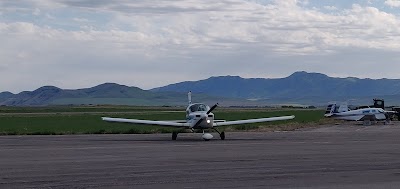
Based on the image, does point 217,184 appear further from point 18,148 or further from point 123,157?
point 18,148

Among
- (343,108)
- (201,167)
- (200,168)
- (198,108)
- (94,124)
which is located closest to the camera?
(200,168)

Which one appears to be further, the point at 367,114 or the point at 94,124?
the point at 367,114

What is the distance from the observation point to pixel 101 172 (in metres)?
17.7

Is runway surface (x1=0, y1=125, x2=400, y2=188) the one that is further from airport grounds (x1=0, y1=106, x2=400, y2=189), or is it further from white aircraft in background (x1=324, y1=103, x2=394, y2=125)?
white aircraft in background (x1=324, y1=103, x2=394, y2=125)

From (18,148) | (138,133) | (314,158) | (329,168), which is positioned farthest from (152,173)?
(138,133)

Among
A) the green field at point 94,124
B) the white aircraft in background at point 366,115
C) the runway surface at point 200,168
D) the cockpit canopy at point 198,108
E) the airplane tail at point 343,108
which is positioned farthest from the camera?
the airplane tail at point 343,108

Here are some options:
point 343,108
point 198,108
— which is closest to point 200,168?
point 198,108

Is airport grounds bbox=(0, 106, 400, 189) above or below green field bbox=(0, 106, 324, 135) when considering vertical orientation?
below

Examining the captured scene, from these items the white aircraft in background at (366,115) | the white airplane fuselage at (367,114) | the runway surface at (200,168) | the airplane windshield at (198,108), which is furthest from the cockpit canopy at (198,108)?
the white airplane fuselage at (367,114)

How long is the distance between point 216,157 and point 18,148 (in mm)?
8790

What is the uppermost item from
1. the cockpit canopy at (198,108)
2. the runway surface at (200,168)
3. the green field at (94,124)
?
the cockpit canopy at (198,108)

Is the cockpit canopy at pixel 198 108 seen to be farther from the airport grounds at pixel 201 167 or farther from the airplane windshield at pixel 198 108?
the airport grounds at pixel 201 167

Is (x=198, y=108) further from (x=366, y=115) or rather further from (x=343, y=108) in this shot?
(x=343, y=108)

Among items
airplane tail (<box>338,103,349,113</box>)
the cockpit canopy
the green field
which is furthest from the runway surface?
airplane tail (<box>338,103,349,113</box>)
